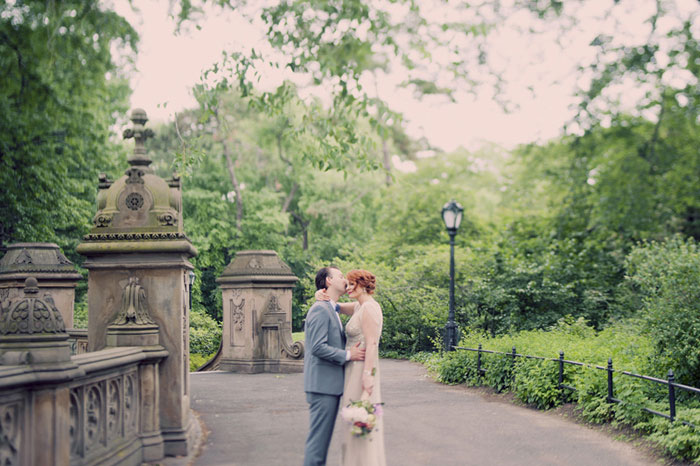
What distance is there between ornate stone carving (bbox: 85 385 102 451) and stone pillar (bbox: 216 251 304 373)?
917 cm

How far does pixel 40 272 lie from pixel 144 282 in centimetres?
673

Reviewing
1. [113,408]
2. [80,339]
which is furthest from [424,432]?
[80,339]

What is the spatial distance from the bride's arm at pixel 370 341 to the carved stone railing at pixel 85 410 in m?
2.15

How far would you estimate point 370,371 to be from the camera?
237 inches

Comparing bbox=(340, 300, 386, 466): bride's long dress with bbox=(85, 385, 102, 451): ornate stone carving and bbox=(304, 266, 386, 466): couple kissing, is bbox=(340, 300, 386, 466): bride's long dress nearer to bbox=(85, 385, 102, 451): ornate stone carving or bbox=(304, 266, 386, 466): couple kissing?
bbox=(304, 266, 386, 466): couple kissing

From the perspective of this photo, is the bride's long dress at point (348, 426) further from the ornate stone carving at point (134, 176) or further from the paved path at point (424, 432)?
the ornate stone carving at point (134, 176)

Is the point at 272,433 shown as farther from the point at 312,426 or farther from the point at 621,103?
the point at 621,103

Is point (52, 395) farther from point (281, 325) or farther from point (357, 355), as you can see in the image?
point (281, 325)

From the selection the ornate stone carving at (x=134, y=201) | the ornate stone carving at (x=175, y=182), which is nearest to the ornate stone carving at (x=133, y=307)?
the ornate stone carving at (x=134, y=201)

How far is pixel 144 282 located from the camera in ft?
25.4

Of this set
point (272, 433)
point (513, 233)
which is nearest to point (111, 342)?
point (272, 433)

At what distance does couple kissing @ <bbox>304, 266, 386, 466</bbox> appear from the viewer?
6020 mm

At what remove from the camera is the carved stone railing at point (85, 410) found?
4.79 meters

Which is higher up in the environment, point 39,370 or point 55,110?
point 55,110
